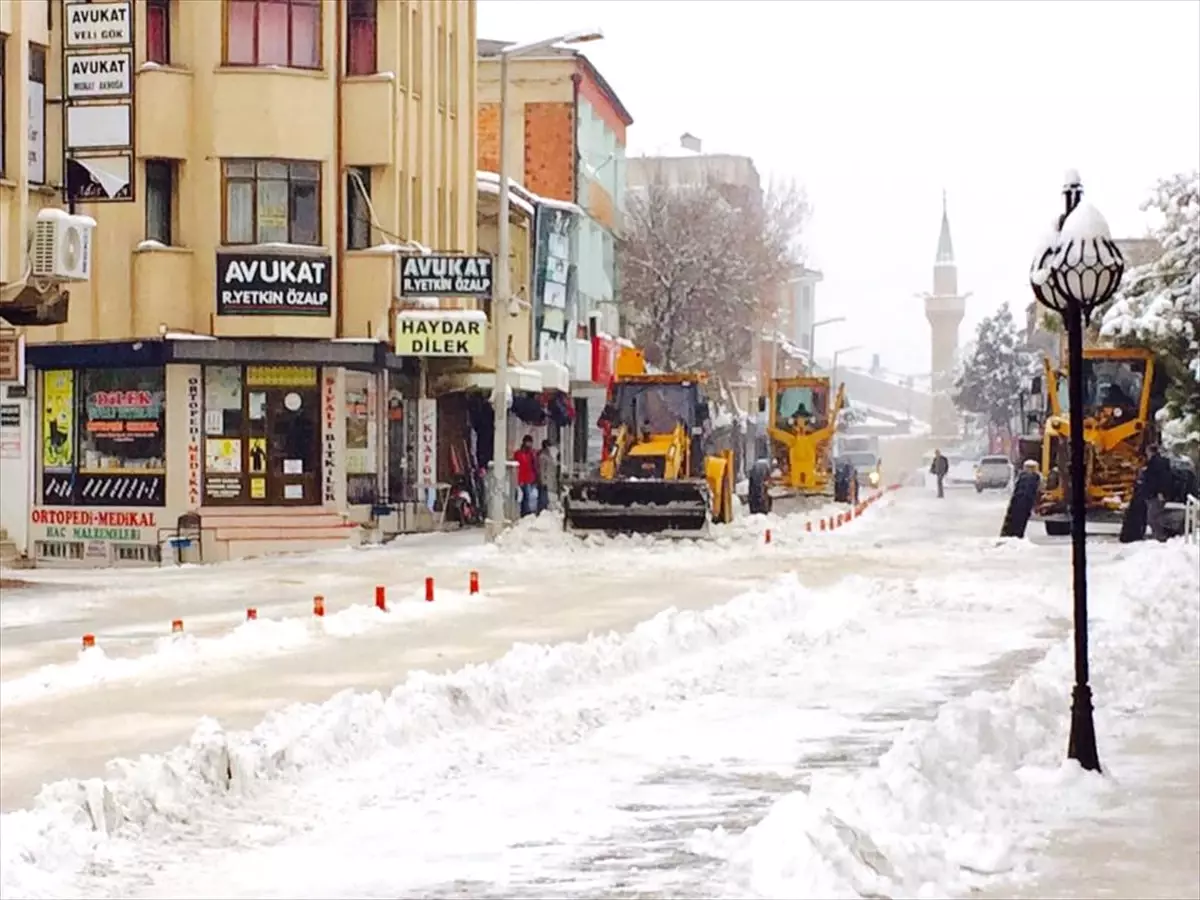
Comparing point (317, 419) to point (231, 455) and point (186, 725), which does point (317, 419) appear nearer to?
point (231, 455)

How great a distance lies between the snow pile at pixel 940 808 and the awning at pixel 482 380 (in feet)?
90.9

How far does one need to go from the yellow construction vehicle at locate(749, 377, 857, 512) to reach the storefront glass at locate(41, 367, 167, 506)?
66.7 ft

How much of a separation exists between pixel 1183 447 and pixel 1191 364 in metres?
12.4

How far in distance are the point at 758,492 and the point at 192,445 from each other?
55.7 feet

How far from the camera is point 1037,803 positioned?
1045 centimetres

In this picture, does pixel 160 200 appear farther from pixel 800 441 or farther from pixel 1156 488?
pixel 800 441

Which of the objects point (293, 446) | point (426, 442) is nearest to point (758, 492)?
point (426, 442)

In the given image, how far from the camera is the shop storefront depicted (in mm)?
35281

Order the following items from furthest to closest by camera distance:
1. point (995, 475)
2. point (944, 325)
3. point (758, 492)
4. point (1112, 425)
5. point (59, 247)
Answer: point (944, 325) < point (995, 475) < point (758, 492) < point (1112, 425) < point (59, 247)

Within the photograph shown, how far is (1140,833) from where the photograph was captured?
388 inches

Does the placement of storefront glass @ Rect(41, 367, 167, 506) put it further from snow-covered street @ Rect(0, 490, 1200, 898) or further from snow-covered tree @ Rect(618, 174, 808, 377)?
snow-covered tree @ Rect(618, 174, 808, 377)

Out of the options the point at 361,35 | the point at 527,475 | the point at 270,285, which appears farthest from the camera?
the point at 527,475

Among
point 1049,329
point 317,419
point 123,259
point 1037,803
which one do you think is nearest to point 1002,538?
point 1049,329

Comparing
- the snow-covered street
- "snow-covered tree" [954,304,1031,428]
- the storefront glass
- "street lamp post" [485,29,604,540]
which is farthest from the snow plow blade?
"snow-covered tree" [954,304,1031,428]
